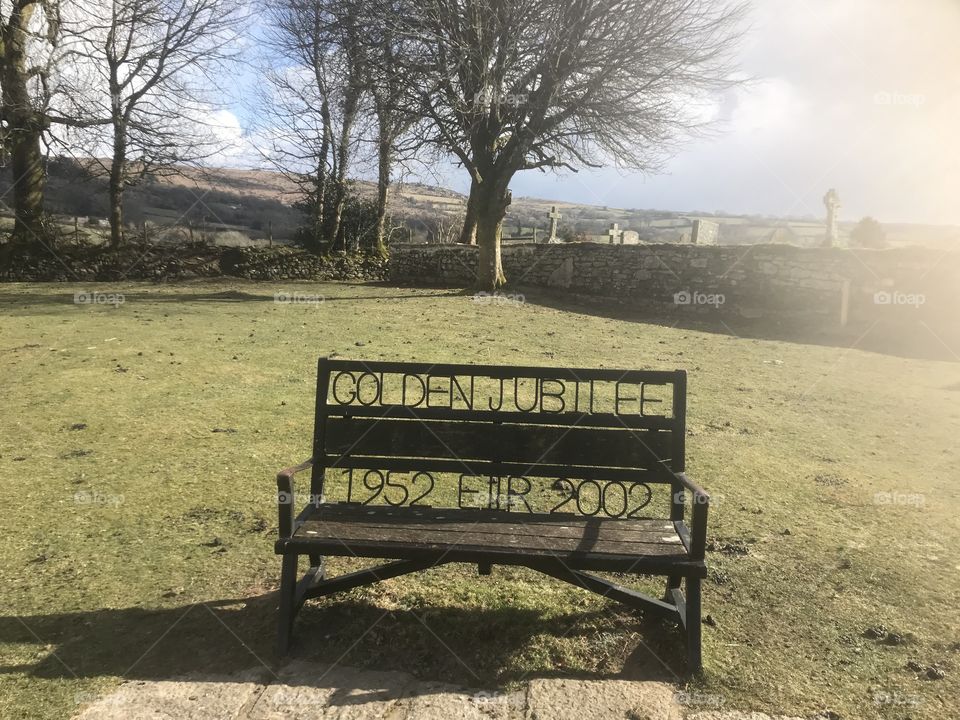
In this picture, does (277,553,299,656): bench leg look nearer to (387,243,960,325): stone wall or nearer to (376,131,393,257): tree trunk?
(387,243,960,325): stone wall

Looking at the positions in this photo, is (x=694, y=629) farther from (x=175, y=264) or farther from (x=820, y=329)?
(x=175, y=264)

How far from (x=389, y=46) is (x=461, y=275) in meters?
6.96

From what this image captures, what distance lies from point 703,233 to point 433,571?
1958cm

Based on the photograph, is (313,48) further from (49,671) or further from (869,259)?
(49,671)

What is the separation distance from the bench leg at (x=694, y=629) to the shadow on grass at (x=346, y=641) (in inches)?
3.0

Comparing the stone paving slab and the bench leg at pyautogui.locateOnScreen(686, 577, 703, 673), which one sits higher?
the bench leg at pyautogui.locateOnScreen(686, 577, 703, 673)

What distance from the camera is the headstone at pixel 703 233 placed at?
2036 centimetres

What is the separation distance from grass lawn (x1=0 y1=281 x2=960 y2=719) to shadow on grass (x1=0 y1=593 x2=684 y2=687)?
1cm

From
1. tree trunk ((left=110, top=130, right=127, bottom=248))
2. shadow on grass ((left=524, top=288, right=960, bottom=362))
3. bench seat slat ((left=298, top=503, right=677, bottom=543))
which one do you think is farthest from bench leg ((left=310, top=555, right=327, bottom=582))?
tree trunk ((left=110, top=130, right=127, bottom=248))

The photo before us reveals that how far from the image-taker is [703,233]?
21.0m

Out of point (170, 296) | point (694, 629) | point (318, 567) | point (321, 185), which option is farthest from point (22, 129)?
point (694, 629)

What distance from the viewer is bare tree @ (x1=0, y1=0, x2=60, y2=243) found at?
18.1 meters

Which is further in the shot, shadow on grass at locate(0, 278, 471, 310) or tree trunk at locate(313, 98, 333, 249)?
tree trunk at locate(313, 98, 333, 249)

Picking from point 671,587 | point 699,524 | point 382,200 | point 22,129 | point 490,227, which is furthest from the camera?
point 382,200
